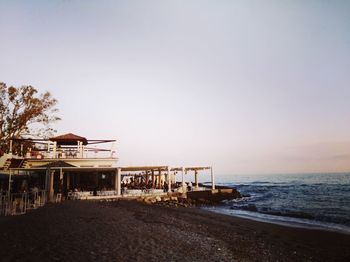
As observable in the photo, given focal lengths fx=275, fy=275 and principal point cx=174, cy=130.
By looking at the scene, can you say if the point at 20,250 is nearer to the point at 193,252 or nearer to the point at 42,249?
the point at 42,249

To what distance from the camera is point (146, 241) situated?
10172 mm

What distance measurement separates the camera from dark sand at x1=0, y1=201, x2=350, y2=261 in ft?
27.5

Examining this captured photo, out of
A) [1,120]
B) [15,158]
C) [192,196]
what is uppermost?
[1,120]

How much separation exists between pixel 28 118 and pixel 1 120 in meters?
2.73

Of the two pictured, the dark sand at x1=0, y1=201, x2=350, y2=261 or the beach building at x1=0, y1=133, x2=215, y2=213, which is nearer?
the dark sand at x1=0, y1=201, x2=350, y2=261

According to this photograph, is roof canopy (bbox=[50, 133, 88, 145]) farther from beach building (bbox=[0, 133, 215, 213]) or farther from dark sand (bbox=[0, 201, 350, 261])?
dark sand (bbox=[0, 201, 350, 261])

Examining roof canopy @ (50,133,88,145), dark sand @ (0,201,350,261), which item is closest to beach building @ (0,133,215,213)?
roof canopy @ (50,133,88,145)

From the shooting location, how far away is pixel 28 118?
107ft

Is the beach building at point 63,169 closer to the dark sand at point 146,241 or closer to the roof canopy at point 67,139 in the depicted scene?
the roof canopy at point 67,139

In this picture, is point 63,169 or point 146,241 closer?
point 146,241

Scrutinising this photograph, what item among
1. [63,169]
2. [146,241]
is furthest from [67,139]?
[146,241]

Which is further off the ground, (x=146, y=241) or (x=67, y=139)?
(x=67, y=139)

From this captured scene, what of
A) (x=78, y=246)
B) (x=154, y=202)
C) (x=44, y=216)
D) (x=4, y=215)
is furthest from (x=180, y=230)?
(x=154, y=202)

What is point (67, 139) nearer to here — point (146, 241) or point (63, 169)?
point (63, 169)
